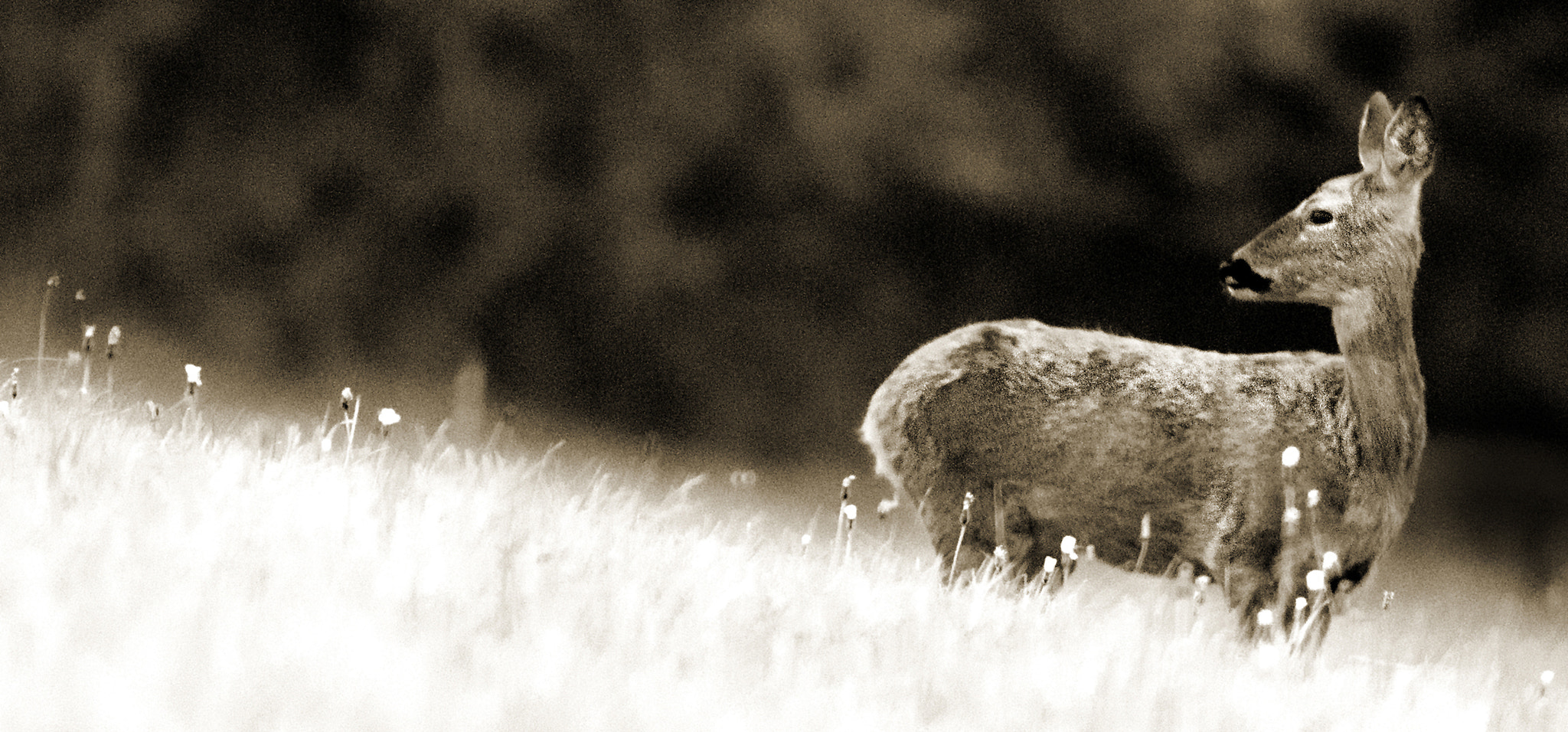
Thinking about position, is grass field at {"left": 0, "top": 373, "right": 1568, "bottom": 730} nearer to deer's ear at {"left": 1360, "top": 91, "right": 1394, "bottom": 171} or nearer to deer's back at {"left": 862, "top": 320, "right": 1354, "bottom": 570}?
deer's back at {"left": 862, "top": 320, "right": 1354, "bottom": 570}

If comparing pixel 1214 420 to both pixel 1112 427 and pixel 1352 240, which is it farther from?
pixel 1352 240

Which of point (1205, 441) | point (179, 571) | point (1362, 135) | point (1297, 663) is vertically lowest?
point (1297, 663)

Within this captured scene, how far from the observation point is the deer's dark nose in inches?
149

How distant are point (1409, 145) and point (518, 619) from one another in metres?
3.03

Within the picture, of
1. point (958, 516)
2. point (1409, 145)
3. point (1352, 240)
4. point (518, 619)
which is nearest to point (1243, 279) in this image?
point (1352, 240)

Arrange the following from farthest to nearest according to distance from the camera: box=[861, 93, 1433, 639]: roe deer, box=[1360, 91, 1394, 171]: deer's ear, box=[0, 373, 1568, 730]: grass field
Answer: box=[1360, 91, 1394, 171]: deer's ear, box=[861, 93, 1433, 639]: roe deer, box=[0, 373, 1568, 730]: grass field

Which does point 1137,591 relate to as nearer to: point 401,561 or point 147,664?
point 401,561

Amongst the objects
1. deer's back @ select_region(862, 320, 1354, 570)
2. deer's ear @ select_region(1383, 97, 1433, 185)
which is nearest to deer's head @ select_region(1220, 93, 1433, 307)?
deer's ear @ select_region(1383, 97, 1433, 185)

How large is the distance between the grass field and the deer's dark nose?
0.93 meters

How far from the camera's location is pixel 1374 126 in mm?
3889

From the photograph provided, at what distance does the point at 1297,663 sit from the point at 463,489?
1.99 metres

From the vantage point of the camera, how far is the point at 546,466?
3248mm

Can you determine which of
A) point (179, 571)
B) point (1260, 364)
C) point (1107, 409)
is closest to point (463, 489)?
point (179, 571)

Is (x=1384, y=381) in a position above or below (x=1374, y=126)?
below
